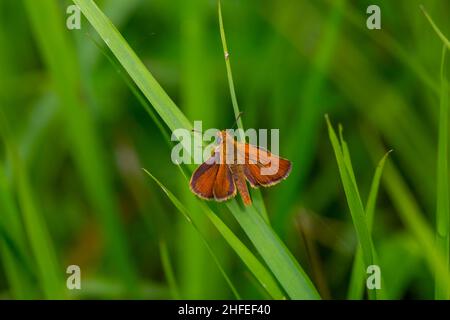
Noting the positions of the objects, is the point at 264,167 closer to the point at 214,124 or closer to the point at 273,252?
the point at 273,252

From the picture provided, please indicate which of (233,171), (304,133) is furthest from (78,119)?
(233,171)

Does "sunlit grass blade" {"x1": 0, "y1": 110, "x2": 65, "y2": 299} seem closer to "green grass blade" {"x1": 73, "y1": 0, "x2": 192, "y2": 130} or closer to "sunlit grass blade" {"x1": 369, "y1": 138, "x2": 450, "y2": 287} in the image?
"green grass blade" {"x1": 73, "y1": 0, "x2": 192, "y2": 130}

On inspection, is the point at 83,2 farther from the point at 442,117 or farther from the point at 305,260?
the point at 305,260

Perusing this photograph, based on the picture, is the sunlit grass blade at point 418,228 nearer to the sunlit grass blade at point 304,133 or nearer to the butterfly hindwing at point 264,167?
the sunlit grass blade at point 304,133

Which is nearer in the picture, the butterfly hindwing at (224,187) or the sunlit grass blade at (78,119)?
the butterfly hindwing at (224,187)

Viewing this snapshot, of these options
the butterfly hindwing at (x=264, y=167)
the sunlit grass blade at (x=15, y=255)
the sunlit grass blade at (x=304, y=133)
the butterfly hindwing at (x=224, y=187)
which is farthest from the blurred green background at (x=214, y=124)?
the butterfly hindwing at (x=224, y=187)
